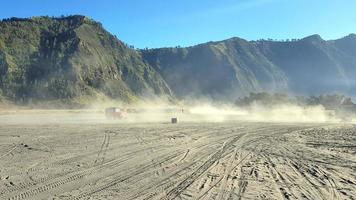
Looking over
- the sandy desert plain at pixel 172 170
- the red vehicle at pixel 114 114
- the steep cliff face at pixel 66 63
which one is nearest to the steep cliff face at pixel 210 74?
the steep cliff face at pixel 66 63

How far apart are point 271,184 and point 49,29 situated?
126072mm

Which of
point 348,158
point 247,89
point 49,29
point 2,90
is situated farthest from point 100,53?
point 348,158

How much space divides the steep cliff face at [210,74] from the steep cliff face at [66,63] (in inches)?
1387

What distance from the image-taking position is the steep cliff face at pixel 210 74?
176 metres

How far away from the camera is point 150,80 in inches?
5561

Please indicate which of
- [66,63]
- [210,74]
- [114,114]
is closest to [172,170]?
[114,114]

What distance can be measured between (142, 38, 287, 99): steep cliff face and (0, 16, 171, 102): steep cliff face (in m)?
35.2

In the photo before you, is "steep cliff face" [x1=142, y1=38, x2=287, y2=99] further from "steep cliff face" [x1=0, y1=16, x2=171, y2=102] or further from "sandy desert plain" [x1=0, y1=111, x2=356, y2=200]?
"sandy desert plain" [x1=0, y1=111, x2=356, y2=200]

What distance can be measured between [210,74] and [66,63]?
76.4 meters

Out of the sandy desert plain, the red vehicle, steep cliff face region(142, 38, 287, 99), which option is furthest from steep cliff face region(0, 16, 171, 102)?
the sandy desert plain

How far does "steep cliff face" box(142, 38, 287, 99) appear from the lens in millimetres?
175500

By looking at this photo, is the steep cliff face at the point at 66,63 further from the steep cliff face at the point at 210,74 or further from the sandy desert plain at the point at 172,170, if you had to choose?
the sandy desert plain at the point at 172,170

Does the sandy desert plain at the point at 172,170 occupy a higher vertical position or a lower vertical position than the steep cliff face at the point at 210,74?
lower

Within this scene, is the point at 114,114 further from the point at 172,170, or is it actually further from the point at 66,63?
the point at 66,63
